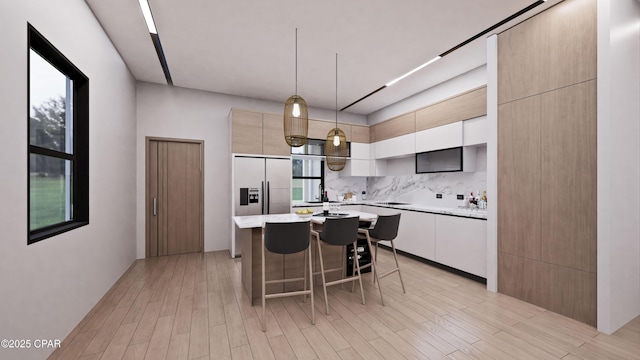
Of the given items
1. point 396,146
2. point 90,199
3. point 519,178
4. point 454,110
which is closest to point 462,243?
point 519,178

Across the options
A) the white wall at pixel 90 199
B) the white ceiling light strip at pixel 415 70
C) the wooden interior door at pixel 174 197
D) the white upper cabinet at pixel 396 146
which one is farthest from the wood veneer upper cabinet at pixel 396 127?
the white wall at pixel 90 199

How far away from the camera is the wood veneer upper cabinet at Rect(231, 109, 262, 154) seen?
4484 millimetres

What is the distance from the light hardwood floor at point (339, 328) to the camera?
1.97 meters

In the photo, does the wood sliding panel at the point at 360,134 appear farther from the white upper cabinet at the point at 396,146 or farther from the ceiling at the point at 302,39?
the ceiling at the point at 302,39

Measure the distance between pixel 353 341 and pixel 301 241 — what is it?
35.6 inches

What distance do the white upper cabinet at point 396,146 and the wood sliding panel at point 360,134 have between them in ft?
0.89

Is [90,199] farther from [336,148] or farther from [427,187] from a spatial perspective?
[427,187]

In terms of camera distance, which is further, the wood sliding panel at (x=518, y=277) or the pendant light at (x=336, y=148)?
the pendant light at (x=336, y=148)

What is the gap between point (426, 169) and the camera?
15.0ft

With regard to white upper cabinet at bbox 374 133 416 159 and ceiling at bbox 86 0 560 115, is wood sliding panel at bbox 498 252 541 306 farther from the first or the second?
ceiling at bbox 86 0 560 115

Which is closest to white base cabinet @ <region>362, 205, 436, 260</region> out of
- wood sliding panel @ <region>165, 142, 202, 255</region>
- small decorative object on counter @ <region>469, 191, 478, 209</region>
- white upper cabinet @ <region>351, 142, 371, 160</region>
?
small decorative object on counter @ <region>469, 191, 478, 209</region>

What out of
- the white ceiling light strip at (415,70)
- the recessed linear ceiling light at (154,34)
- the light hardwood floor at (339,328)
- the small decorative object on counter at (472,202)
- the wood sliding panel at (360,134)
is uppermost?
the recessed linear ceiling light at (154,34)

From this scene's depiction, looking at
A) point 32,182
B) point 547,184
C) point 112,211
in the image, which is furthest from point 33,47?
point 547,184

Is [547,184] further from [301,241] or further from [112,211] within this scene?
[112,211]
